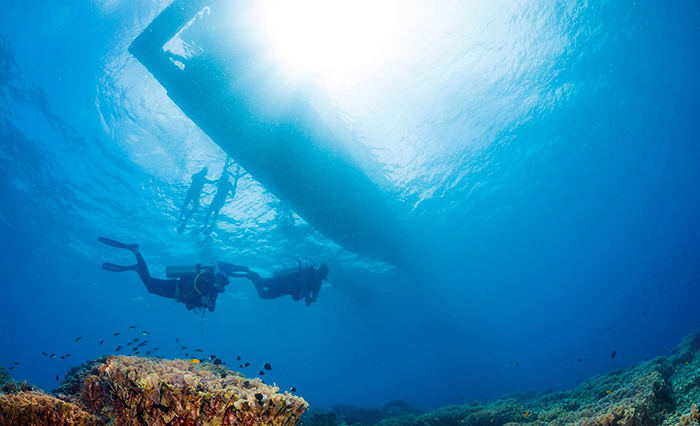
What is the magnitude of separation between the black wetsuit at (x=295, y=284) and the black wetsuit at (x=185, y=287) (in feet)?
6.67

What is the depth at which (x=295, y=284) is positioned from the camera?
11953 mm

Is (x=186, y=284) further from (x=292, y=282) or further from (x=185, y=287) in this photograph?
(x=292, y=282)

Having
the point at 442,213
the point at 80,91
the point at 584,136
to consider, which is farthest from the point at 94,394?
the point at 584,136

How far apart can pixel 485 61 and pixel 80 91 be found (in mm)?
20458

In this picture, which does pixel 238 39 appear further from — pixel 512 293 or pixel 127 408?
pixel 512 293

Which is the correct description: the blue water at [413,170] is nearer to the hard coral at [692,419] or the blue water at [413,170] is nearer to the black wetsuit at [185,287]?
the black wetsuit at [185,287]

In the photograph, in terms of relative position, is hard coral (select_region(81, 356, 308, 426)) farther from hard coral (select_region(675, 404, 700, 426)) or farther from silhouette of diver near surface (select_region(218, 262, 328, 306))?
silhouette of diver near surface (select_region(218, 262, 328, 306))

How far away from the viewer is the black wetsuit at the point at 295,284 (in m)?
11.8

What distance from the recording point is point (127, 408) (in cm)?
241

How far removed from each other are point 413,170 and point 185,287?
595 inches

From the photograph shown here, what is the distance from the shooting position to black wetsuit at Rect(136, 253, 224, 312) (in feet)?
33.1

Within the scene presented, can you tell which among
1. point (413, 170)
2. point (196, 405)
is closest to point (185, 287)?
point (196, 405)

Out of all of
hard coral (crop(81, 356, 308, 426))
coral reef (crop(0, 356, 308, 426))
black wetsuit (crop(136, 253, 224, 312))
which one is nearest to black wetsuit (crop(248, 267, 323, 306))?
black wetsuit (crop(136, 253, 224, 312))

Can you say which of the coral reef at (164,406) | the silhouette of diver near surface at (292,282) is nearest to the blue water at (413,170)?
the silhouette of diver near surface at (292,282)
